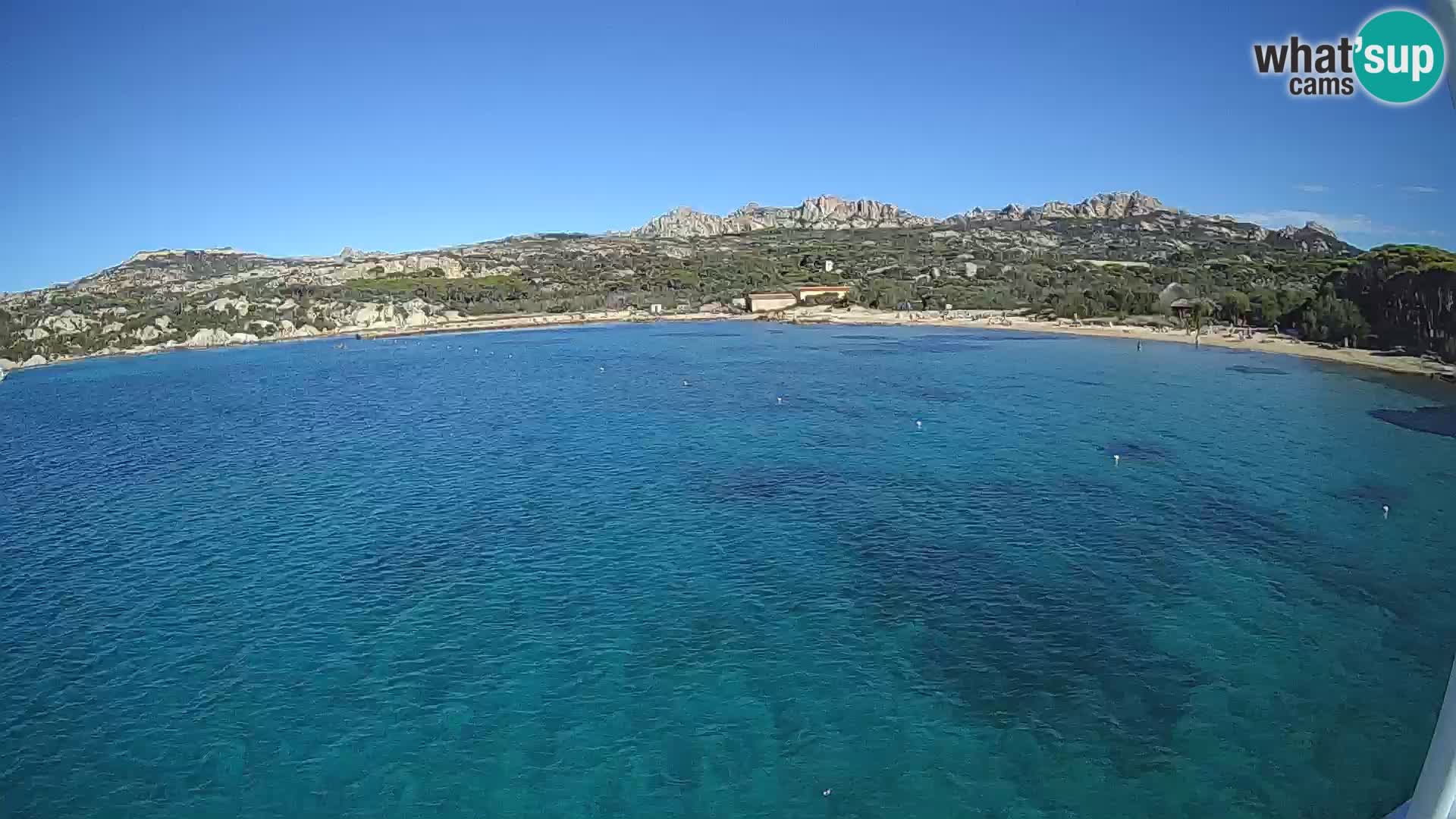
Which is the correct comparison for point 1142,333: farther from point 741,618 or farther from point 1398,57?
point 1398,57

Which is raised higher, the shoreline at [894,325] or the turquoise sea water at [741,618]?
the shoreline at [894,325]

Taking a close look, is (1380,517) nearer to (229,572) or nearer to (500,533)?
(500,533)

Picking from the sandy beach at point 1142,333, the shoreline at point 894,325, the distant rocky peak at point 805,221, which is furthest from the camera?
the distant rocky peak at point 805,221

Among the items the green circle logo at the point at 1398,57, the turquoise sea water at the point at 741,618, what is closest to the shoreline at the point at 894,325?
the turquoise sea water at the point at 741,618

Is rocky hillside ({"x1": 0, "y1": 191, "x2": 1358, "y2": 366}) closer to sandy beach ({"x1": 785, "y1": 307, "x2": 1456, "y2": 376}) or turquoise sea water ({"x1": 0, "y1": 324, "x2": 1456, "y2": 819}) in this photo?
sandy beach ({"x1": 785, "y1": 307, "x2": 1456, "y2": 376})

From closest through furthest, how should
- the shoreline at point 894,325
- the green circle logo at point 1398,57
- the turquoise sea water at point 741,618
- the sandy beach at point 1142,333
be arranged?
the green circle logo at point 1398,57
the turquoise sea water at point 741,618
the sandy beach at point 1142,333
the shoreline at point 894,325

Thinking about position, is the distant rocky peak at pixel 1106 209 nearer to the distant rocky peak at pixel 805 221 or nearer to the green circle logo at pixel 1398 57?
the distant rocky peak at pixel 805 221
